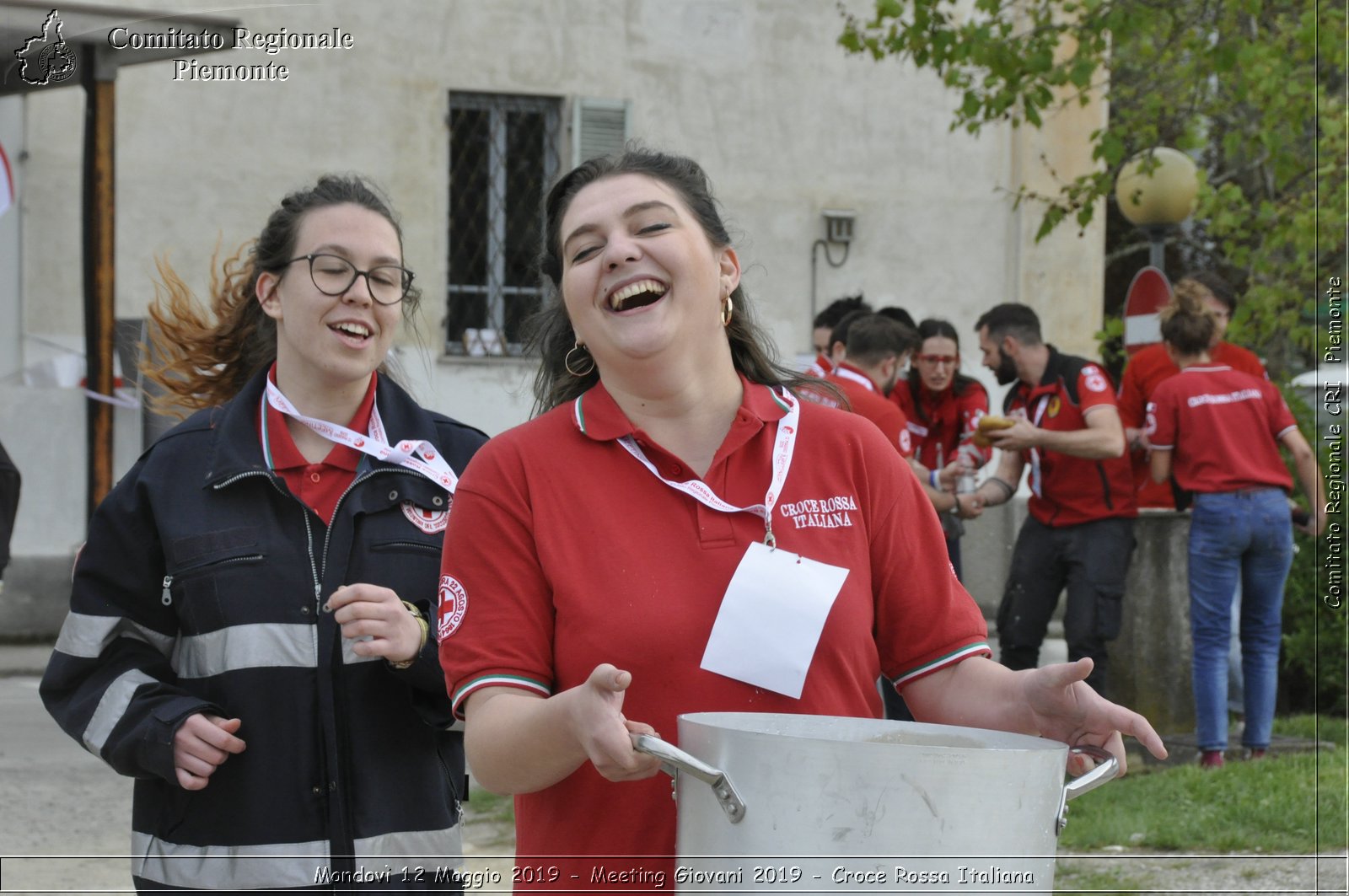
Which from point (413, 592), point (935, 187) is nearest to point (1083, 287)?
point (935, 187)

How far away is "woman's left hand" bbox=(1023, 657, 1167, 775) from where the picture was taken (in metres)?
2.07

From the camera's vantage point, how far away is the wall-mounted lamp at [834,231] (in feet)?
44.2

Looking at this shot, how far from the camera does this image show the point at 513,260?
12.8m

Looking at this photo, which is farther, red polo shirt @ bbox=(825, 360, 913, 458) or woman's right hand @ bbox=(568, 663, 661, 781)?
red polo shirt @ bbox=(825, 360, 913, 458)

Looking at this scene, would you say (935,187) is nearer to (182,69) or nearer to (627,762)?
(182,69)

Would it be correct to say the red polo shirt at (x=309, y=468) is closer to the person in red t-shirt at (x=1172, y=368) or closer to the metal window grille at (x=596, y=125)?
the person in red t-shirt at (x=1172, y=368)

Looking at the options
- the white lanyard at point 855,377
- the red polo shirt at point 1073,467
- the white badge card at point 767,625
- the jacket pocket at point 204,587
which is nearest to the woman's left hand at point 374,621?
the jacket pocket at point 204,587

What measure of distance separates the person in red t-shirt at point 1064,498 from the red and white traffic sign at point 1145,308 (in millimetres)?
1356

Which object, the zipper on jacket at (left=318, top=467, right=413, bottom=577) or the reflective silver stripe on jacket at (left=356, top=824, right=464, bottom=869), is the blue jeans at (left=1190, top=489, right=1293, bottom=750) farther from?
the zipper on jacket at (left=318, top=467, right=413, bottom=577)

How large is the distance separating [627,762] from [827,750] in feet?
0.76

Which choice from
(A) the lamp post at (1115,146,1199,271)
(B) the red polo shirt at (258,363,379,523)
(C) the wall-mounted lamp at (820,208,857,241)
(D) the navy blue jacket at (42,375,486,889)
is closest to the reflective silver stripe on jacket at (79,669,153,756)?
(D) the navy blue jacket at (42,375,486,889)

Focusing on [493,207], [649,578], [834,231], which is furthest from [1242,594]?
[493,207]

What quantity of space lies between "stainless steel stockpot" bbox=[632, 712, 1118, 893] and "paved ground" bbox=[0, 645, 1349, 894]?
2.48 metres

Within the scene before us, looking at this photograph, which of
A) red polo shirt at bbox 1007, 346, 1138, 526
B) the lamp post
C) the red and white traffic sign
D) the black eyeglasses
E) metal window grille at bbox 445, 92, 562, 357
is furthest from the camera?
metal window grille at bbox 445, 92, 562, 357
